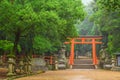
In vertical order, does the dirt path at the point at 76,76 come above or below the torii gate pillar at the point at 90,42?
below

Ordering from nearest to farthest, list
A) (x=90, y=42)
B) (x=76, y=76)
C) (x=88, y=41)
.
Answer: (x=76, y=76), (x=90, y=42), (x=88, y=41)

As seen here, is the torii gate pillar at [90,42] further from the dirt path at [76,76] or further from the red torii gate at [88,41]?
the dirt path at [76,76]

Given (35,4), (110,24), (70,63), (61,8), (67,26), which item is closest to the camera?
(35,4)

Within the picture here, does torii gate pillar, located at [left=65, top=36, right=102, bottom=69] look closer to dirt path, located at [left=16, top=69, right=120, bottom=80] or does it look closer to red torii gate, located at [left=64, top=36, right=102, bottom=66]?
red torii gate, located at [left=64, top=36, right=102, bottom=66]

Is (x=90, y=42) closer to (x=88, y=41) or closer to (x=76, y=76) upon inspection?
(x=88, y=41)

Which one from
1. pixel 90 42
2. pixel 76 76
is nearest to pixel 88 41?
pixel 90 42

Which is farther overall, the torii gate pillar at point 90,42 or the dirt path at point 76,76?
the torii gate pillar at point 90,42

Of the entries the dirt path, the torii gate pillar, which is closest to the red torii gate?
the torii gate pillar

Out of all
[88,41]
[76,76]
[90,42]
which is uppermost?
[88,41]

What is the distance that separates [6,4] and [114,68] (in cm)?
1947

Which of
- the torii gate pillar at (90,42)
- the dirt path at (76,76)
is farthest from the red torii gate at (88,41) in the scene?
the dirt path at (76,76)

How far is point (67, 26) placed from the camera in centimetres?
2203

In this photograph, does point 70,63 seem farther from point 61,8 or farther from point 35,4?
point 35,4

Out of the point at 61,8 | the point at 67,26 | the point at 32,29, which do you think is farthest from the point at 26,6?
the point at 67,26
